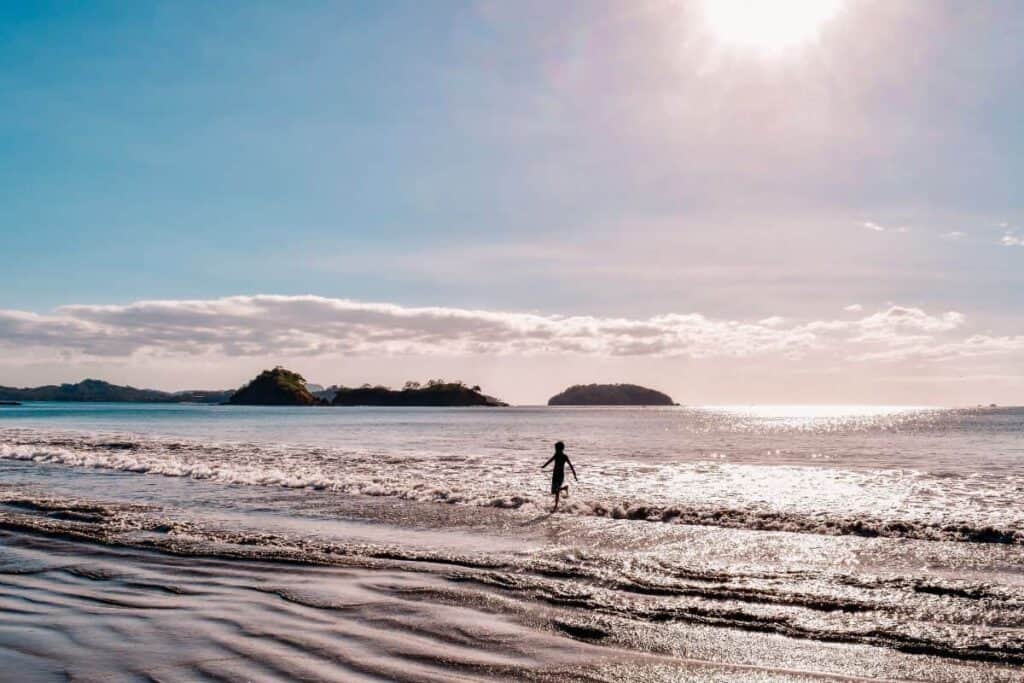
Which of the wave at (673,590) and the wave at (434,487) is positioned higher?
the wave at (673,590)

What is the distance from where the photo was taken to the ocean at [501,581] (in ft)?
28.5

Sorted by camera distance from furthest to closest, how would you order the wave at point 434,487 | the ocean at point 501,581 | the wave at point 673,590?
the wave at point 434,487
the wave at point 673,590
the ocean at point 501,581

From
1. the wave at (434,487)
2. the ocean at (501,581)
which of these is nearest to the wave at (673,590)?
the ocean at (501,581)

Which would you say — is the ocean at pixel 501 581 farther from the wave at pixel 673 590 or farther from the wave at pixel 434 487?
the wave at pixel 434 487

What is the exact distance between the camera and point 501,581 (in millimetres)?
12984

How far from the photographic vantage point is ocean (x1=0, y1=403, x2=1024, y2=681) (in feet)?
28.5

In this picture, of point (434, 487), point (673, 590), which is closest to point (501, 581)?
point (673, 590)

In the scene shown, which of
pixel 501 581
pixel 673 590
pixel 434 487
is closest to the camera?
pixel 673 590

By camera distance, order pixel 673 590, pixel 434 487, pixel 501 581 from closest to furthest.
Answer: pixel 673 590 → pixel 501 581 → pixel 434 487

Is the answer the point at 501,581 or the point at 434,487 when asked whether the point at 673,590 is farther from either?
the point at 434,487

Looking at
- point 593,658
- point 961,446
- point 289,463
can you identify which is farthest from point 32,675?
point 961,446

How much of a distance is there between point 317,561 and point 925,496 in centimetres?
2476

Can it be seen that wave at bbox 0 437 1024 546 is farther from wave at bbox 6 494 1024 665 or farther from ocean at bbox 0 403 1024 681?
wave at bbox 6 494 1024 665

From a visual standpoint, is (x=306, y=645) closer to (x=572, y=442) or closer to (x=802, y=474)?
(x=802, y=474)
